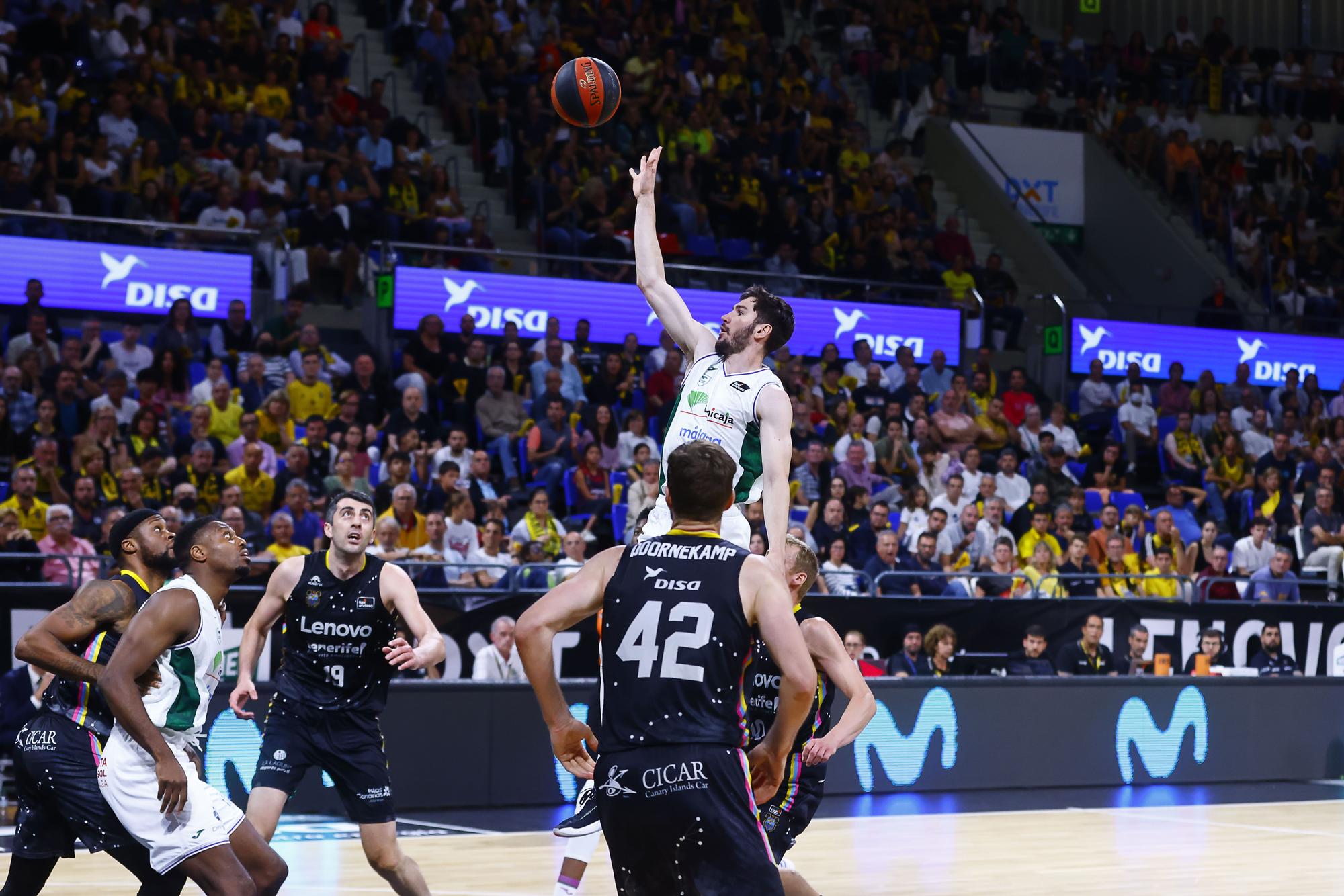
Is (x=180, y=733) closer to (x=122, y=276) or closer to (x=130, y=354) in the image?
(x=130, y=354)

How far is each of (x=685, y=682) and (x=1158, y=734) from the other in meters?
10.4

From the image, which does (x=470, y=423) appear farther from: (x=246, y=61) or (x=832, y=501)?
(x=246, y=61)

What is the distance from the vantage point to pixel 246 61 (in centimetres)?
1894

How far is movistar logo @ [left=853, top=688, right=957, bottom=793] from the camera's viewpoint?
43.0ft

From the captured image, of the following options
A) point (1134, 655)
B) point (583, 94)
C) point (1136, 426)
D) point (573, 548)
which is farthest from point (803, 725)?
point (1136, 426)

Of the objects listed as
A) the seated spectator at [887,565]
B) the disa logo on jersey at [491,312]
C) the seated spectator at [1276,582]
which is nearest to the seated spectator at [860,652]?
→ the seated spectator at [887,565]

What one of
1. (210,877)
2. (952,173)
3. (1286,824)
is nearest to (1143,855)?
(1286,824)

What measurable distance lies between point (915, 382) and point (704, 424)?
1270cm

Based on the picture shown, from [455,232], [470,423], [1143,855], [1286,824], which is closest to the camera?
[1143,855]

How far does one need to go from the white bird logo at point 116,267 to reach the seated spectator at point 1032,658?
8590 millimetres

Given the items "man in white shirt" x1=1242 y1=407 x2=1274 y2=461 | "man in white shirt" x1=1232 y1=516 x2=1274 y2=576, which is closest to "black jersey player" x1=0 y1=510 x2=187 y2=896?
"man in white shirt" x1=1232 y1=516 x2=1274 y2=576

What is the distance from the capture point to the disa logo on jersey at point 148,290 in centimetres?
1595

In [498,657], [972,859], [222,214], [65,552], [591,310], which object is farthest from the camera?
[591,310]

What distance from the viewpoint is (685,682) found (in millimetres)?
4828
